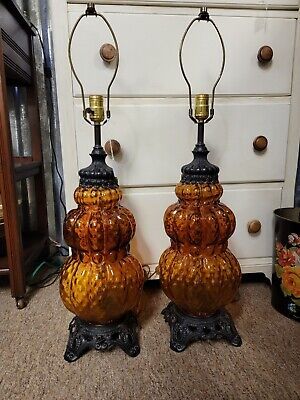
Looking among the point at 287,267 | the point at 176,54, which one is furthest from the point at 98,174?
the point at 287,267

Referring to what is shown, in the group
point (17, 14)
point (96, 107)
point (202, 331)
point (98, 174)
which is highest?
point (17, 14)

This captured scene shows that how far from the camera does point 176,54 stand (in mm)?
694

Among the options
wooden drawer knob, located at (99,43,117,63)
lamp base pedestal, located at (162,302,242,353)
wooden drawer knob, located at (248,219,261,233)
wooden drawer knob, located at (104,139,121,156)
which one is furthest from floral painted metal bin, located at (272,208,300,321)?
wooden drawer knob, located at (99,43,117,63)

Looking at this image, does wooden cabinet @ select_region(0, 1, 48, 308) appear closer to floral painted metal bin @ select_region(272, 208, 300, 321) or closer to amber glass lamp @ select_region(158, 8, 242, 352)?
amber glass lamp @ select_region(158, 8, 242, 352)

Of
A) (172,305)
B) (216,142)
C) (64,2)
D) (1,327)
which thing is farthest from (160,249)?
(64,2)

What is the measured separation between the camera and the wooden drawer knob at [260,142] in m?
0.74

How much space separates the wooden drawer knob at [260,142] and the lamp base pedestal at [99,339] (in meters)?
0.51

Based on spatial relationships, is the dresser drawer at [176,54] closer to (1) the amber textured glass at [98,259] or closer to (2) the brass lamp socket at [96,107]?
(2) the brass lamp socket at [96,107]

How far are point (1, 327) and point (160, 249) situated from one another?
0.40 meters

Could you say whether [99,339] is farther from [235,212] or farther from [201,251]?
[235,212]

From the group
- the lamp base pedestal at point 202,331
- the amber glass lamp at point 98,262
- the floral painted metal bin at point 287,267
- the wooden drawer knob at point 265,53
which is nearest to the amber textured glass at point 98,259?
the amber glass lamp at point 98,262

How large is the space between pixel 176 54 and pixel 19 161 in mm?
557

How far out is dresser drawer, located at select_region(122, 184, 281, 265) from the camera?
2.50 feet

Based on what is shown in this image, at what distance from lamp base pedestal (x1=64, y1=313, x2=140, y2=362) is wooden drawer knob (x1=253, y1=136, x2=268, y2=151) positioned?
505 mm
